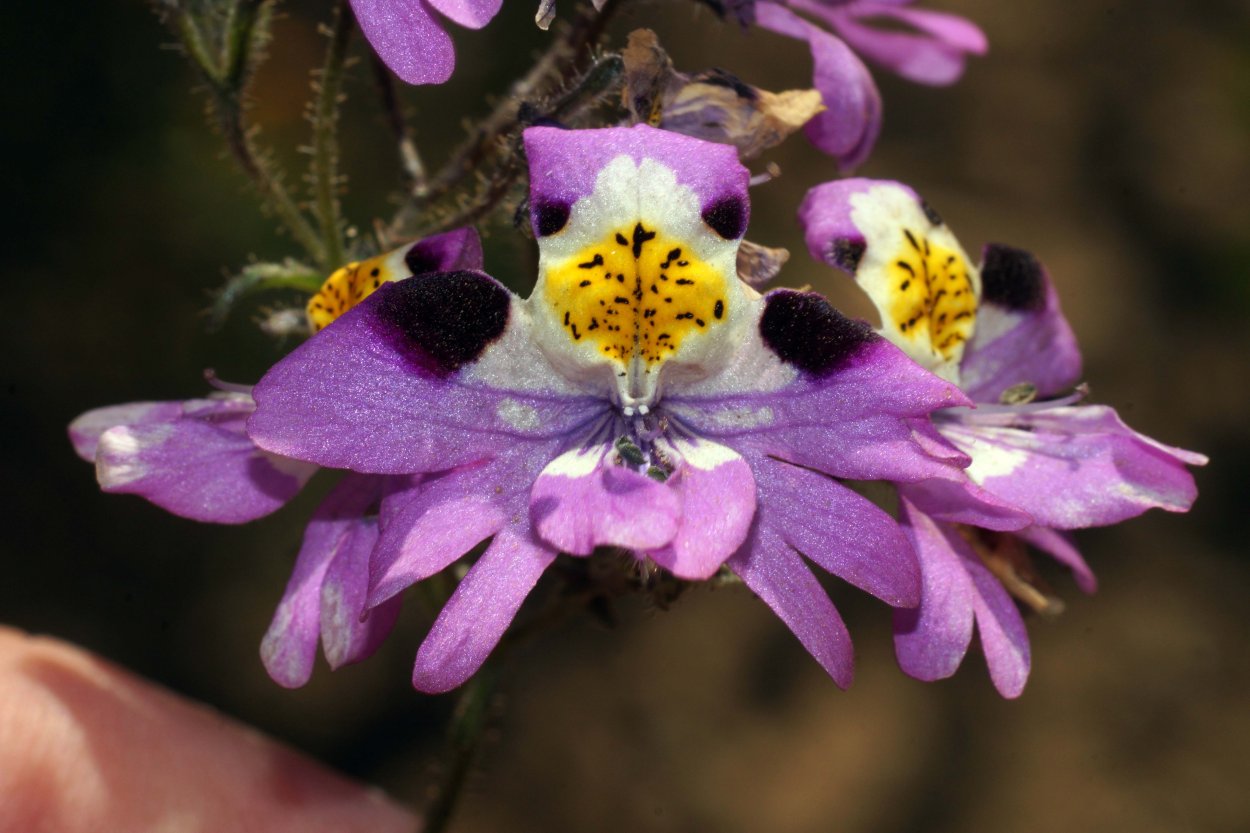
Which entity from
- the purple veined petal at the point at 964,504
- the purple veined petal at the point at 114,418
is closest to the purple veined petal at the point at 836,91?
the purple veined petal at the point at 964,504

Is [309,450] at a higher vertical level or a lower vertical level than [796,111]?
lower

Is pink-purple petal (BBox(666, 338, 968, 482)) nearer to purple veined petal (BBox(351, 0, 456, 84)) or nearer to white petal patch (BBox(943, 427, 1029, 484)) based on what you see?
white petal patch (BBox(943, 427, 1029, 484))

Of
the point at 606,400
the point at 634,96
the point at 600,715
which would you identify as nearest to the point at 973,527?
the point at 606,400

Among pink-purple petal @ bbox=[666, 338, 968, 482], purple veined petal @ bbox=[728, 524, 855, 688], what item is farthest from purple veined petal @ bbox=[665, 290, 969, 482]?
purple veined petal @ bbox=[728, 524, 855, 688]

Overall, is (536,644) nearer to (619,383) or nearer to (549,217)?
(619,383)

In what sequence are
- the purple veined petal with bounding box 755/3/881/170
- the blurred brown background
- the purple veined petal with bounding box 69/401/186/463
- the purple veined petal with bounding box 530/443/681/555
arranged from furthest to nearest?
the blurred brown background < the purple veined petal with bounding box 755/3/881/170 < the purple veined petal with bounding box 69/401/186/463 < the purple veined petal with bounding box 530/443/681/555

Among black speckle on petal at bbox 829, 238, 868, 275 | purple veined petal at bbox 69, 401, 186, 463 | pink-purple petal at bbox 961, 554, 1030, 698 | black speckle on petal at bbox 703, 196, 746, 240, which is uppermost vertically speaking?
black speckle on petal at bbox 703, 196, 746, 240

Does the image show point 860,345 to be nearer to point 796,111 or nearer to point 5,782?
point 796,111
